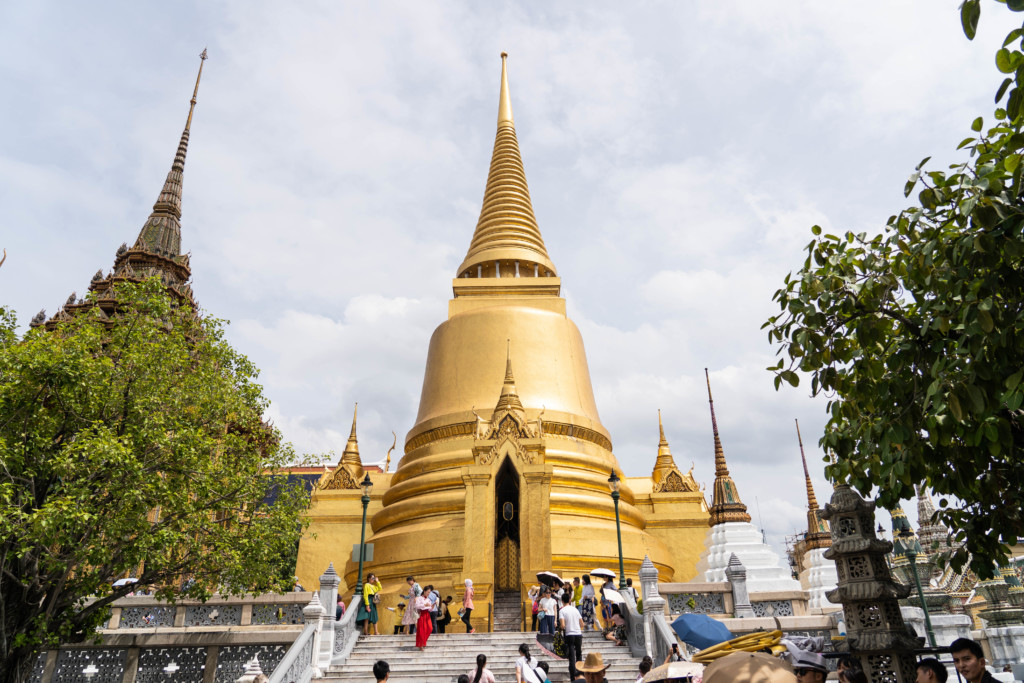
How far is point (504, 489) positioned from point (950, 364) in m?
14.9

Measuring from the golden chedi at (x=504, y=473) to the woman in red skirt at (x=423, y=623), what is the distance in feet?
10.1

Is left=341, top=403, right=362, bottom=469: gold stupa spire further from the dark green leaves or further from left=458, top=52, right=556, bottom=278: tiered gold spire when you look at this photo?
the dark green leaves

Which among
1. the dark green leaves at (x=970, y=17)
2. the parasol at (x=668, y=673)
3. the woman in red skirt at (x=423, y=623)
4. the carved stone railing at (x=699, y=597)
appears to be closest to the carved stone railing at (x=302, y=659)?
the woman in red skirt at (x=423, y=623)

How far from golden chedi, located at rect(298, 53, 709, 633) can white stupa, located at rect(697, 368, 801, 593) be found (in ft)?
2.31

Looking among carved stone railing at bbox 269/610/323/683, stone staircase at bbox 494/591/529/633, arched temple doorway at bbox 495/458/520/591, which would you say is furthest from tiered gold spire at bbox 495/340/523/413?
carved stone railing at bbox 269/610/323/683

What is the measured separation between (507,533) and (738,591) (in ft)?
24.0

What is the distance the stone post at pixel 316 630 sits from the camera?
1152cm

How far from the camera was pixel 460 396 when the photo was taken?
22.2 metres

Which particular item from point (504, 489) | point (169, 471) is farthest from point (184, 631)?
point (504, 489)

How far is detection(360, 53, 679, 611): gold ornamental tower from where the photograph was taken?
17.5m

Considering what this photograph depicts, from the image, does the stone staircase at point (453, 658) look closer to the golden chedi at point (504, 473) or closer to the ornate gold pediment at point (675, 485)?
the golden chedi at point (504, 473)

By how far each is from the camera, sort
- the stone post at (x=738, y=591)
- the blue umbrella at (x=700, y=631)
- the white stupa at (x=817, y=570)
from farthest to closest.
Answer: the white stupa at (x=817, y=570), the stone post at (x=738, y=591), the blue umbrella at (x=700, y=631)

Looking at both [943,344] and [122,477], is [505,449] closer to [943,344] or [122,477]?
[122,477]

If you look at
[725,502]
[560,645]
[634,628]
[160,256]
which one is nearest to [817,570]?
[725,502]
